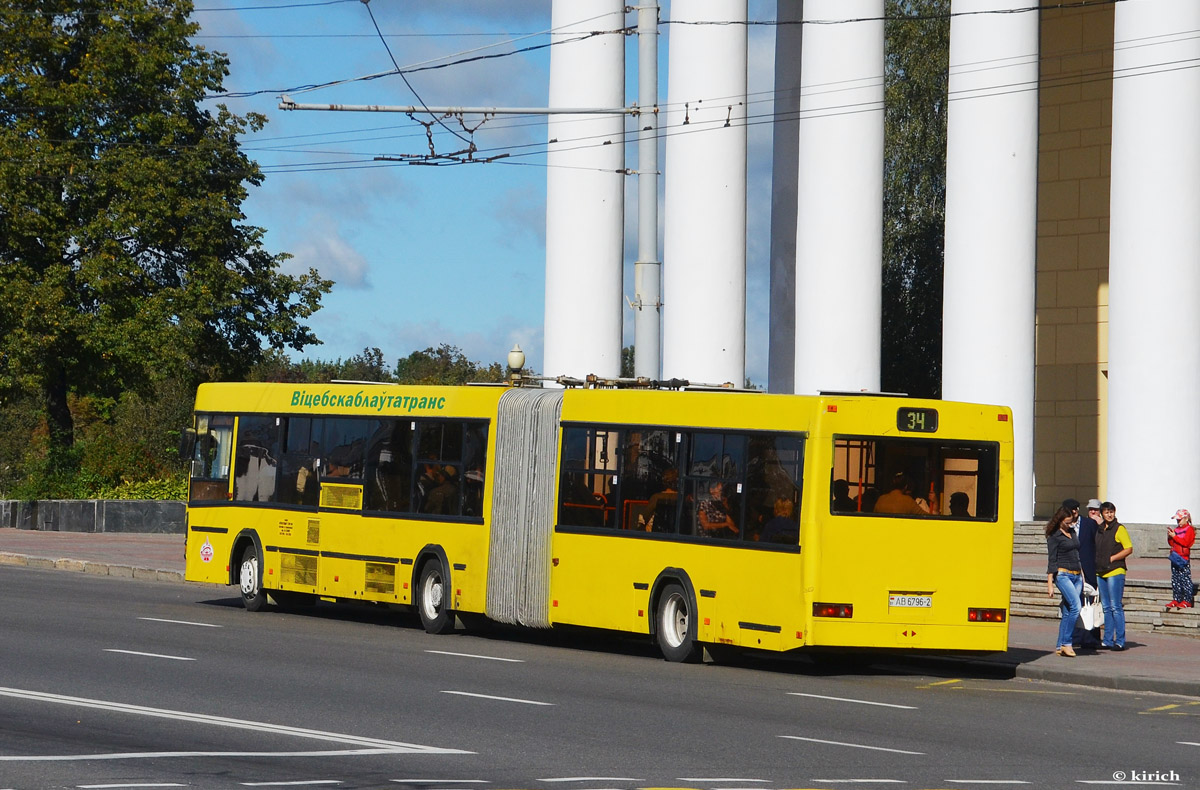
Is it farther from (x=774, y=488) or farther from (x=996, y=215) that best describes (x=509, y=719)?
(x=996, y=215)

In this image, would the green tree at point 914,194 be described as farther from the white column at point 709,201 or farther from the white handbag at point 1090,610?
the white handbag at point 1090,610

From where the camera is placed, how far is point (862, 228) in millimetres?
31359

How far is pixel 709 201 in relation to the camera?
107ft

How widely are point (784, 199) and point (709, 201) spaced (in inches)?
340

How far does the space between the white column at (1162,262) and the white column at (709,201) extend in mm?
6969

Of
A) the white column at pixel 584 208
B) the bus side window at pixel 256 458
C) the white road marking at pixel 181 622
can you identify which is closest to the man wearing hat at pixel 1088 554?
the white road marking at pixel 181 622

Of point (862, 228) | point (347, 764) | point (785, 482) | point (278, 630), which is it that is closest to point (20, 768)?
point (347, 764)

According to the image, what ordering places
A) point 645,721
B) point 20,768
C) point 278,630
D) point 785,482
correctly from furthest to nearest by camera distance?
point 278,630
point 785,482
point 645,721
point 20,768

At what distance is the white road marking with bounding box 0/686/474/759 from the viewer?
36.6ft

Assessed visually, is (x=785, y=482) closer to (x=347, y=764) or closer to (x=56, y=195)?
(x=347, y=764)

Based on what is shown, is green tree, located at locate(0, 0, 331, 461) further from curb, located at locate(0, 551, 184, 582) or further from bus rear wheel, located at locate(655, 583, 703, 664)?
bus rear wheel, located at locate(655, 583, 703, 664)

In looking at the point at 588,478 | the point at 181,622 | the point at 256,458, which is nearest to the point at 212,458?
the point at 256,458

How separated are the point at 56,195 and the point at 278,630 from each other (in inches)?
1041

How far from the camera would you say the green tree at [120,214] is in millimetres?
43156
